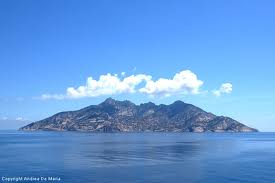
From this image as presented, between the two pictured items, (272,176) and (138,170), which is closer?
(272,176)

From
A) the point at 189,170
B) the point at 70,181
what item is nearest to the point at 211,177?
the point at 189,170

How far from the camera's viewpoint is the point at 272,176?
4124 inches

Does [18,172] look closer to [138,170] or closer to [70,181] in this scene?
[70,181]

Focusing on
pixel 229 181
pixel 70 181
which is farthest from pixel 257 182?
pixel 70 181

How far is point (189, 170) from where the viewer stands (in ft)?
380

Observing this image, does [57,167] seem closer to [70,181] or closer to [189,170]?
[70,181]

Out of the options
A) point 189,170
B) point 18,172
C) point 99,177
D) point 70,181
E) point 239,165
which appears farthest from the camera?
point 239,165

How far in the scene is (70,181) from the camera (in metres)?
93.3

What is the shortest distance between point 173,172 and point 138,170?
34.8ft

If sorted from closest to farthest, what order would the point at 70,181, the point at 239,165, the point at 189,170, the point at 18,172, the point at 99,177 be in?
the point at 70,181 < the point at 99,177 < the point at 18,172 < the point at 189,170 < the point at 239,165

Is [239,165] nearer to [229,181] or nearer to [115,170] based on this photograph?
[229,181]

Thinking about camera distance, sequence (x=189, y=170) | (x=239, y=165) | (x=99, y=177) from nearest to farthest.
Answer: (x=99, y=177) → (x=189, y=170) → (x=239, y=165)

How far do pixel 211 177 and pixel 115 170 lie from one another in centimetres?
2861

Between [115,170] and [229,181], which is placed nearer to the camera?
[229,181]
